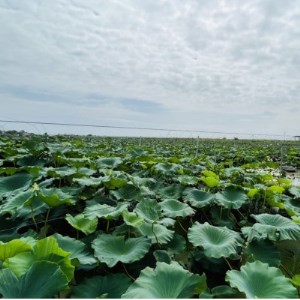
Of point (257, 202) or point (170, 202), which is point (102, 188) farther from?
point (257, 202)

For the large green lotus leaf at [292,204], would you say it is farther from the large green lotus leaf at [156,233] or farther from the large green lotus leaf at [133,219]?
the large green lotus leaf at [133,219]

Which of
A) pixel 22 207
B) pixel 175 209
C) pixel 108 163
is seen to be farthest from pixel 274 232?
pixel 108 163

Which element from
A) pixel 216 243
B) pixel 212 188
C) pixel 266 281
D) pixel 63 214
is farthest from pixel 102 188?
pixel 266 281

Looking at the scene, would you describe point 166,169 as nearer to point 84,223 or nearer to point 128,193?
point 128,193

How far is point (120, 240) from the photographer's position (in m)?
2.12

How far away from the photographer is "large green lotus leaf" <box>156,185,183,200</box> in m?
3.47

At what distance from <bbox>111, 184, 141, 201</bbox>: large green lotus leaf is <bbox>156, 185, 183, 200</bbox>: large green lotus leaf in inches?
15.5

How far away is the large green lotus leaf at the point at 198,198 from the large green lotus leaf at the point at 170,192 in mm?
98

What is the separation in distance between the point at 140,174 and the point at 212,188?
1.15 m

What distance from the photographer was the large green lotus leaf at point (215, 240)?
2.04m

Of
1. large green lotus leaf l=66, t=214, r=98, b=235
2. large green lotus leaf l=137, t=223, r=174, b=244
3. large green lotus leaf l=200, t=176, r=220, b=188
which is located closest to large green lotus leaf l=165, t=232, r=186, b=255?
large green lotus leaf l=137, t=223, r=174, b=244

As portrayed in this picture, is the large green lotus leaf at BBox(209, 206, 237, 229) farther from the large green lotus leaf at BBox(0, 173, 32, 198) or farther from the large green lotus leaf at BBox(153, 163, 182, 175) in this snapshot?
the large green lotus leaf at BBox(0, 173, 32, 198)

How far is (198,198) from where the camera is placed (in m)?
3.32

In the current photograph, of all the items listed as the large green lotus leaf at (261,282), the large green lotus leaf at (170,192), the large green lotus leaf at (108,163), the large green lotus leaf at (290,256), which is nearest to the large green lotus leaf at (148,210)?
the large green lotus leaf at (170,192)
